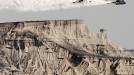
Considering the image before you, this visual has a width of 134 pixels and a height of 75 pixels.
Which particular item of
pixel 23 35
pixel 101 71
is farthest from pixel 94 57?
pixel 23 35

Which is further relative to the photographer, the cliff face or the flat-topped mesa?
the flat-topped mesa

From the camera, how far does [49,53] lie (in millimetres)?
124250

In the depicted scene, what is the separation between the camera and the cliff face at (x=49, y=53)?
399 ft

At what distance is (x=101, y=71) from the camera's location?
127625 mm

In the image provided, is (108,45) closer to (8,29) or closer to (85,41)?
(85,41)

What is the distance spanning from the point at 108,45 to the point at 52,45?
72.1 feet

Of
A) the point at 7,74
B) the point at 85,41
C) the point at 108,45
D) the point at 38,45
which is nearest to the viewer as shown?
the point at 7,74

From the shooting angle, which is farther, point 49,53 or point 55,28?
point 55,28

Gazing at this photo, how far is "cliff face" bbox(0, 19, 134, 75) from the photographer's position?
121562 mm

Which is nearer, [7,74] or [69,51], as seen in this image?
[7,74]

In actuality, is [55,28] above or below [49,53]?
above

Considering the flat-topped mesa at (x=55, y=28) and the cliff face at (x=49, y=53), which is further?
the flat-topped mesa at (x=55, y=28)

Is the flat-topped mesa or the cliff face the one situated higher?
the flat-topped mesa

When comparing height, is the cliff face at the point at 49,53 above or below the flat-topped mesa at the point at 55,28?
below
